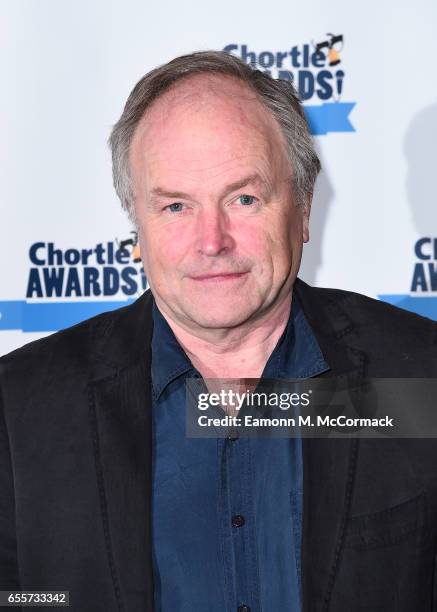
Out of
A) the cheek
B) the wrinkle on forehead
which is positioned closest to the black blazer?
the cheek

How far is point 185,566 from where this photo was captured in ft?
6.29

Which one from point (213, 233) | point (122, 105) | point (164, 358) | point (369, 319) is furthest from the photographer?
point (122, 105)

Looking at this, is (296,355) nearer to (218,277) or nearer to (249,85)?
(218,277)

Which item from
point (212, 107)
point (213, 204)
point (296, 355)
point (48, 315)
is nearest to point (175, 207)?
point (213, 204)

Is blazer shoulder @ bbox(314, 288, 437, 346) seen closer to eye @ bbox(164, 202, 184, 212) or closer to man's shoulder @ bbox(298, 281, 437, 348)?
man's shoulder @ bbox(298, 281, 437, 348)

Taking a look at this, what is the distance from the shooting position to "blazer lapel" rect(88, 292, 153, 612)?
6.21ft

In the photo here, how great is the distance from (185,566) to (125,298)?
4.38 ft

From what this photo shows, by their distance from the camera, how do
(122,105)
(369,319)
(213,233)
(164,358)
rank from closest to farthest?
(213,233)
(164,358)
(369,319)
(122,105)

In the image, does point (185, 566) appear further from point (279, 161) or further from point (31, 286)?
point (31, 286)

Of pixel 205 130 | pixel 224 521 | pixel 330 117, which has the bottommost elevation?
pixel 224 521

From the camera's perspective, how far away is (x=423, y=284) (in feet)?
10.0

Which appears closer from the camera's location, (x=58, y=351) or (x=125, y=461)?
(x=125, y=461)

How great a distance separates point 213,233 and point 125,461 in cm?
56

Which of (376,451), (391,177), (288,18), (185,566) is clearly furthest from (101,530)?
(288,18)
